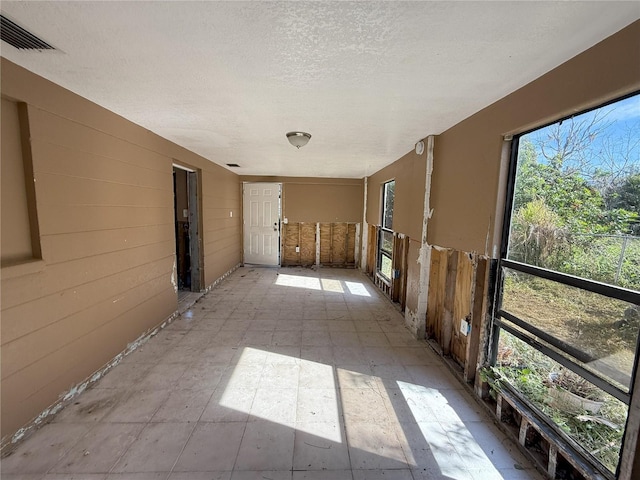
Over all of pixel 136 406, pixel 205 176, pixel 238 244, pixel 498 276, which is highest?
pixel 205 176

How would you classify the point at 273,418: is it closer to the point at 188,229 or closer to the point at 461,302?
the point at 461,302

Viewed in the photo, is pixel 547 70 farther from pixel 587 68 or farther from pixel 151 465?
pixel 151 465

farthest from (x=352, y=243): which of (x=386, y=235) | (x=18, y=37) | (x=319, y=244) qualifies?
(x=18, y=37)

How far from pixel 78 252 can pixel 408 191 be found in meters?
3.41

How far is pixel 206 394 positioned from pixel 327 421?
95 cm

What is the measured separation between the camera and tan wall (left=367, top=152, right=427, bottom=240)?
10.2 feet

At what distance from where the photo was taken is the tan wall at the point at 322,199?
21.4ft

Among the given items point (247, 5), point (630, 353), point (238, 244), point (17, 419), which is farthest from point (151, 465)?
point (238, 244)

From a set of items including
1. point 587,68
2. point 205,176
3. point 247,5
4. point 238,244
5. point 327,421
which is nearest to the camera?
point 247,5

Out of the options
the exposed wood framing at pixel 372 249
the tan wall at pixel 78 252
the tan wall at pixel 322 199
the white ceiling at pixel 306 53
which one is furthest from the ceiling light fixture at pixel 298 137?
the tan wall at pixel 322 199

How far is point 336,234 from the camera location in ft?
22.3

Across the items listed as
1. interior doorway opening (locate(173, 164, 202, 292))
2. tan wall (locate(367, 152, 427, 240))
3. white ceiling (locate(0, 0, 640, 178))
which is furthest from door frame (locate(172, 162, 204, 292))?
tan wall (locate(367, 152, 427, 240))

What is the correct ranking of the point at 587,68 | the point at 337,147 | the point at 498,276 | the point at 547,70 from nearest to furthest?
the point at 587,68, the point at 547,70, the point at 498,276, the point at 337,147

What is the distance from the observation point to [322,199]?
660 centimetres
